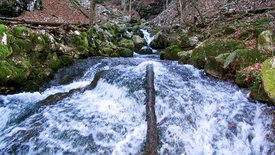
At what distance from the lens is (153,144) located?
5137 mm

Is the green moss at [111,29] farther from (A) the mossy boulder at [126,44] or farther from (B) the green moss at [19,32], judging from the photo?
(B) the green moss at [19,32]

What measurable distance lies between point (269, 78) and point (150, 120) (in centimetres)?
342

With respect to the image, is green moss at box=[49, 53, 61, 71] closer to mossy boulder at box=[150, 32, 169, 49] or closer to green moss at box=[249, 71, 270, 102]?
green moss at box=[249, 71, 270, 102]

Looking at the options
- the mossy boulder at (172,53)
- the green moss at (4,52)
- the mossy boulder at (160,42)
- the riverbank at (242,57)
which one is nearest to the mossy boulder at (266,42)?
the riverbank at (242,57)

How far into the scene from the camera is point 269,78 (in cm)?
663

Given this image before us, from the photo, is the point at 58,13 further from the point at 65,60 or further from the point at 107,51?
the point at 65,60

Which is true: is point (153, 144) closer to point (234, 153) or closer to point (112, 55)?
point (234, 153)

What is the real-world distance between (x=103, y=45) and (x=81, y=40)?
2484 mm

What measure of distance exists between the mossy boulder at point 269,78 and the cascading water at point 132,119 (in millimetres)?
463

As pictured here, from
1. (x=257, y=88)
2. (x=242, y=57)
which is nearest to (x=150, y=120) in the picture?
(x=257, y=88)

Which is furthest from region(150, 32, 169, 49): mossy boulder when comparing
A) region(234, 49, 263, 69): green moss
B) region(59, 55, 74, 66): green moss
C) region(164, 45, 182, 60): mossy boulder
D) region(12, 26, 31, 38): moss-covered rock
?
region(12, 26, 31, 38): moss-covered rock

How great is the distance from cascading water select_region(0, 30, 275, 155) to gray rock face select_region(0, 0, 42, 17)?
446 inches

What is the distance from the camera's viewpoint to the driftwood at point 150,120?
199 inches

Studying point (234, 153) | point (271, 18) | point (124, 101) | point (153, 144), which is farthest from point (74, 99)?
point (271, 18)
